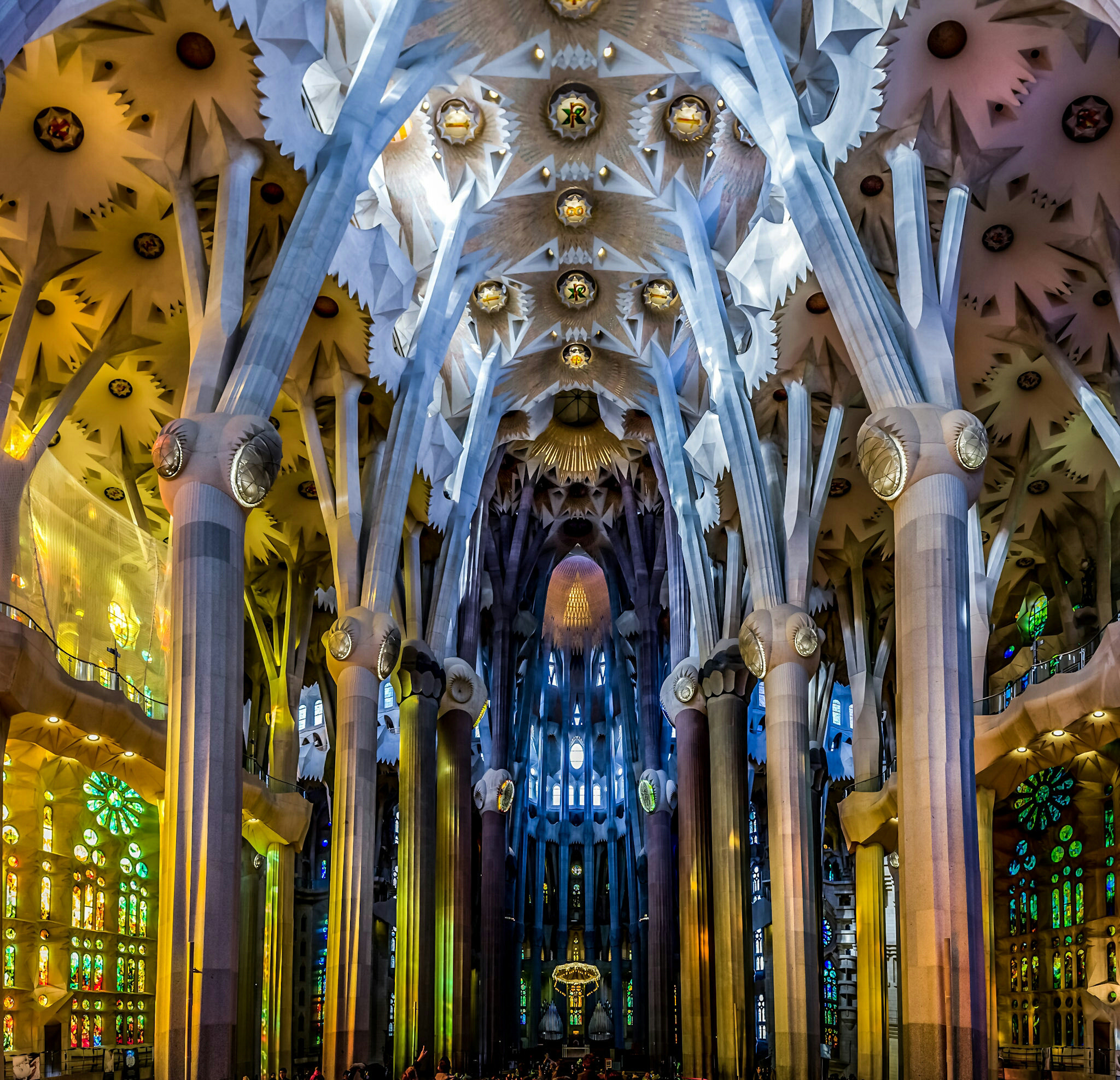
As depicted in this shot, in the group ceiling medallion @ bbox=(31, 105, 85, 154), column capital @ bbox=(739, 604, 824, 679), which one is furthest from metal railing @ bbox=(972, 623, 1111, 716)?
ceiling medallion @ bbox=(31, 105, 85, 154)

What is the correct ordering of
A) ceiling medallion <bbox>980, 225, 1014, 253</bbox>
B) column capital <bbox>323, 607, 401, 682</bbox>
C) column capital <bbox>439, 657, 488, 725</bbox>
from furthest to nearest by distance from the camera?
column capital <bbox>439, 657, 488, 725</bbox> → column capital <bbox>323, 607, 401, 682</bbox> → ceiling medallion <bbox>980, 225, 1014, 253</bbox>

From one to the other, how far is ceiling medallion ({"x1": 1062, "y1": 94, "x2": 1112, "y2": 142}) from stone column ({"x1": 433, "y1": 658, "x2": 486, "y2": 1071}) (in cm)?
1598

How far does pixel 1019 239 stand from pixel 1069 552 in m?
9.55

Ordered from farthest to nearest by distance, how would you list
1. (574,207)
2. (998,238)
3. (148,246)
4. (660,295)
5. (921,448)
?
(660,295)
(574,207)
(148,246)
(998,238)
(921,448)

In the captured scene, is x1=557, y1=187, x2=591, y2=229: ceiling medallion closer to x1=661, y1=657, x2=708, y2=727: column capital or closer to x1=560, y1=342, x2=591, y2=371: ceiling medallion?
x1=560, y1=342, x2=591, y2=371: ceiling medallion

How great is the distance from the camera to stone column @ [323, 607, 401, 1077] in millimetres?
18094

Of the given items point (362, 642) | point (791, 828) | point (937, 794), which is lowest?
point (791, 828)

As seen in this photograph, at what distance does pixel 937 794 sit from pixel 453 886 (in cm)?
1566

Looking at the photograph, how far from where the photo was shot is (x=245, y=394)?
13.8 meters

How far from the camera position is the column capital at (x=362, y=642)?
63.1ft

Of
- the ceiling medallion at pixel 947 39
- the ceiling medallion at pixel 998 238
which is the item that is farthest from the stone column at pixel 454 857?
the ceiling medallion at pixel 947 39

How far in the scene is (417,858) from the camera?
912 inches

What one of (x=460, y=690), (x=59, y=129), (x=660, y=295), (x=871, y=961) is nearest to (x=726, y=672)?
(x=460, y=690)

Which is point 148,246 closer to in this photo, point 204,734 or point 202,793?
point 204,734
